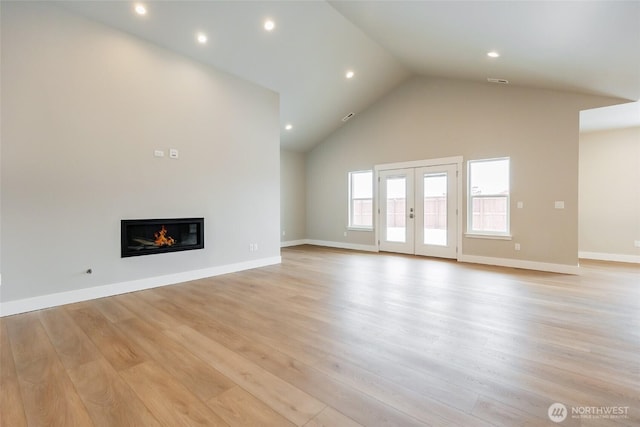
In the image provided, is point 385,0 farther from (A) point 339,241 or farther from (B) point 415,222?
(A) point 339,241

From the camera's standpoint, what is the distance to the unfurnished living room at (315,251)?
5.83ft

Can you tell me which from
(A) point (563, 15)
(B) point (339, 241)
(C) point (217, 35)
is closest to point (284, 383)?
(A) point (563, 15)

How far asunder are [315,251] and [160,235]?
3901mm

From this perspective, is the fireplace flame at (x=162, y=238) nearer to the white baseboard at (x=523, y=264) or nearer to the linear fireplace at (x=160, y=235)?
the linear fireplace at (x=160, y=235)

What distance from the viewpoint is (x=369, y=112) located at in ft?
24.2

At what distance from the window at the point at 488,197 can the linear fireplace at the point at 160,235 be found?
516 centimetres

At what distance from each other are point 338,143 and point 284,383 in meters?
6.94

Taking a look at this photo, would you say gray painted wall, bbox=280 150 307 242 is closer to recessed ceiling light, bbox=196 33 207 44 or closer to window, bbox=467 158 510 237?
recessed ceiling light, bbox=196 33 207 44

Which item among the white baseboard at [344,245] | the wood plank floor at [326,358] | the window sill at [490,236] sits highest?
the window sill at [490,236]

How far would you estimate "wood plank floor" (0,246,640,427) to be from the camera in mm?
1548

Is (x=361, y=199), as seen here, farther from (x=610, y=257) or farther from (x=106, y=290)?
(x=106, y=290)

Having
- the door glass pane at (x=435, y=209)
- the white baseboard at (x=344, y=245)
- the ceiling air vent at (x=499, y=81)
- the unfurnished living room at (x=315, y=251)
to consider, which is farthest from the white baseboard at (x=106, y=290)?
the ceiling air vent at (x=499, y=81)

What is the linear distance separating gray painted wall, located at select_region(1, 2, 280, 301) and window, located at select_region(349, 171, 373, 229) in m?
3.57

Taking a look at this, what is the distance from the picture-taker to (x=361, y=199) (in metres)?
7.73
